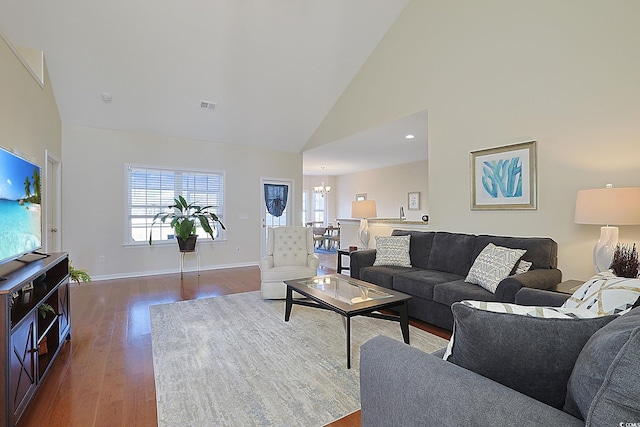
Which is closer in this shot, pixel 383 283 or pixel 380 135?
pixel 383 283

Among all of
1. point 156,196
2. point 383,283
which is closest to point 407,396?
point 383,283

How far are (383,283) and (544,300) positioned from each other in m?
1.78

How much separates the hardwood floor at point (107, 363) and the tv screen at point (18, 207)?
96 centimetres

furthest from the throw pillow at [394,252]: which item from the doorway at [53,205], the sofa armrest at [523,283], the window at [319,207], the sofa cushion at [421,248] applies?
the window at [319,207]

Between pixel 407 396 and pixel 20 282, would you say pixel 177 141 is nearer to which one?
pixel 20 282

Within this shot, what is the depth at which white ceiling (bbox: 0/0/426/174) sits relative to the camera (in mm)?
3830

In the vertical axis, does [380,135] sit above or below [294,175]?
above

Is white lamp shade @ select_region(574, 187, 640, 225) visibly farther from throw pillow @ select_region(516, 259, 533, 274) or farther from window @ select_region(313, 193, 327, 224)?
window @ select_region(313, 193, 327, 224)

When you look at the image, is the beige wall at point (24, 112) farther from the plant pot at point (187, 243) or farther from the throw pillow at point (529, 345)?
the throw pillow at point (529, 345)

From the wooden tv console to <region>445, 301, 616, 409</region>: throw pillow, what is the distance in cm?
215

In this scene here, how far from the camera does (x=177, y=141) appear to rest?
20.1 feet

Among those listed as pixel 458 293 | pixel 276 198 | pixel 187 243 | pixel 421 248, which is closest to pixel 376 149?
pixel 276 198

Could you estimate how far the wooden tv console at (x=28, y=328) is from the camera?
5.21 feet

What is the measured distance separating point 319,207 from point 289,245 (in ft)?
24.5
